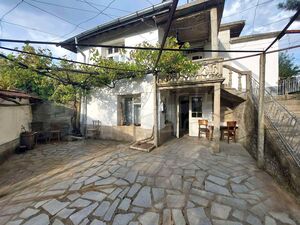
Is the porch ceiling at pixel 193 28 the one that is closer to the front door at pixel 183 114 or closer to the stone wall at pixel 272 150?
the front door at pixel 183 114

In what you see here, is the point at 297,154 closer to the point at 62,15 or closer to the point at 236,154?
the point at 236,154

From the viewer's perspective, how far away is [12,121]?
6820mm

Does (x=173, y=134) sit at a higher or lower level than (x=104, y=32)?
lower

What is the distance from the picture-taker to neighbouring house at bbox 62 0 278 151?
6.32 meters

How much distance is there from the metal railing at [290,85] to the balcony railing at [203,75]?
5.40 metres

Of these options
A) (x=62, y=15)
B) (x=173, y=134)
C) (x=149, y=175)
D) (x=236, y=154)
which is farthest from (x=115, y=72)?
(x=236, y=154)

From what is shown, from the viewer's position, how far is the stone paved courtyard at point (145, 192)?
8.62 feet

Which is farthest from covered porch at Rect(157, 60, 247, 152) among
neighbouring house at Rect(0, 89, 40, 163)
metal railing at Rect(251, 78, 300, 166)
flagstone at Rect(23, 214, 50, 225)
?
neighbouring house at Rect(0, 89, 40, 163)

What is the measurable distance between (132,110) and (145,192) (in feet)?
17.2

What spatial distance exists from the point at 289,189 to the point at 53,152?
24.9ft

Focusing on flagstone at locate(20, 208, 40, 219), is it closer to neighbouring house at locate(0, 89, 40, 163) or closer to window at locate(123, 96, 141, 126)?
neighbouring house at locate(0, 89, 40, 163)

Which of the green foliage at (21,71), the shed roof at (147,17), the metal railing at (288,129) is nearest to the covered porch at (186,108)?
the metal railing at (288,129)

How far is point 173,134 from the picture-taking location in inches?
326

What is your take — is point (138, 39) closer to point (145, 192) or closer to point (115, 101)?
point (115, 101)
